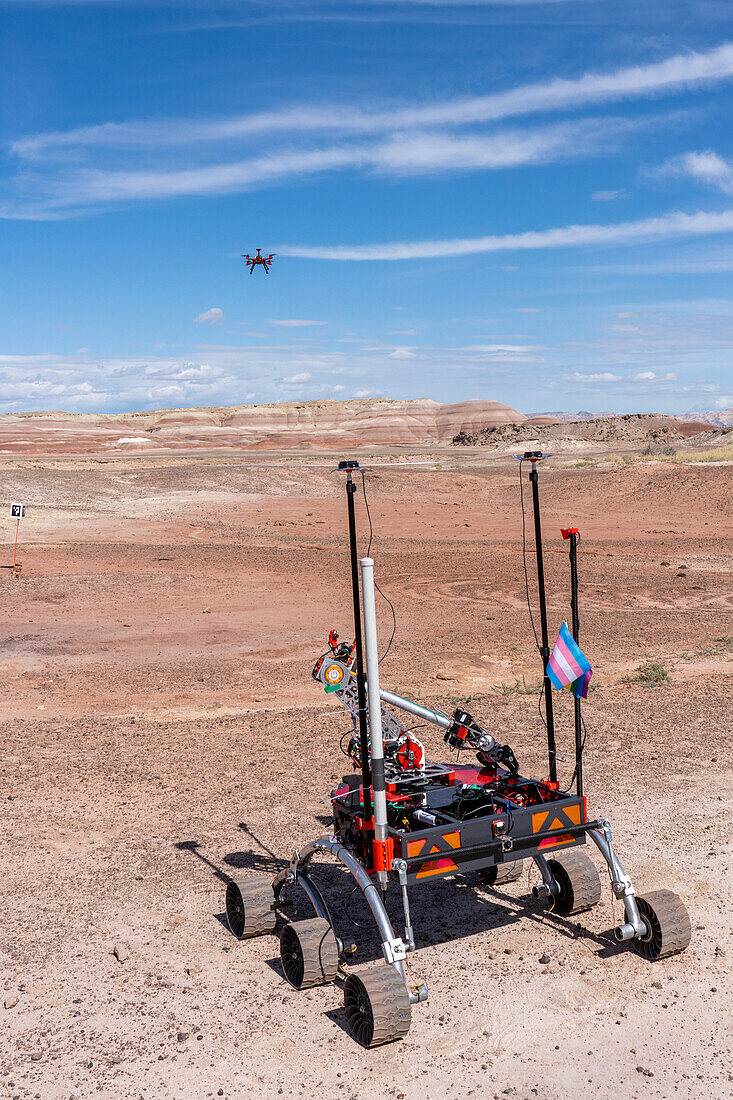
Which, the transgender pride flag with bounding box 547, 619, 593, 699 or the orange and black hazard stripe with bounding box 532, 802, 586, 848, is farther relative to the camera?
the transgender pride flag with bounding box 547, 619, 593, 699

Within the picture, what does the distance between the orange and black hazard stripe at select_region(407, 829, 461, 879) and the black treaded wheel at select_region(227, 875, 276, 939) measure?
1.56 metres

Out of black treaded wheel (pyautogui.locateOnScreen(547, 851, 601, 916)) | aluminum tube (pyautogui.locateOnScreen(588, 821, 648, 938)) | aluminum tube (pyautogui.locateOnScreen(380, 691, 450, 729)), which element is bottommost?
black treaded wheel (pyautogui.locateOnScreen(547, 851, 601, 916))

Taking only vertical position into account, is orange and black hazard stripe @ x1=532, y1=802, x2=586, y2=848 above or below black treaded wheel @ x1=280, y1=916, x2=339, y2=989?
above

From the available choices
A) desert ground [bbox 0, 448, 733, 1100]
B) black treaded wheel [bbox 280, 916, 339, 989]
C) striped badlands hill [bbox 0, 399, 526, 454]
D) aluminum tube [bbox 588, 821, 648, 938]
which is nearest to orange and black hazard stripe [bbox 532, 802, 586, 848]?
aluminum tube [bbox 588, 821, 648, 938]

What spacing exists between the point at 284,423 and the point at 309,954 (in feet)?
536

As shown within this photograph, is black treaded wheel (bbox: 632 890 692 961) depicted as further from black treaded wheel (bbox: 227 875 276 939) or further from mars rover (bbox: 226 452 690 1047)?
black treaded wheel (bbox: 227 875 276 939)

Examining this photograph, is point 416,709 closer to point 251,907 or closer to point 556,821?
point 556,821

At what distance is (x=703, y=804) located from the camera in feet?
28.8

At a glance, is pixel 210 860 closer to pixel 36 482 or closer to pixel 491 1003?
pixel 491 1003

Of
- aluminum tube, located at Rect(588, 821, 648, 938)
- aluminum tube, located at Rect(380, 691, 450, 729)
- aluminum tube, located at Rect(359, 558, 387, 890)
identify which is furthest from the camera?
aluminum tube, located at Rect(380, 691, 450, 729)

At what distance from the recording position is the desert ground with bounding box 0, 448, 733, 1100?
5.23m

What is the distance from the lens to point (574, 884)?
683 centimetres

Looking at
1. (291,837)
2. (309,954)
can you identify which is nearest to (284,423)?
(291,837)

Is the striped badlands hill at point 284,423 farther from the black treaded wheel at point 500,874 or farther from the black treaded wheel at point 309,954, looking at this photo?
the black treaded wheel at point 309,954
